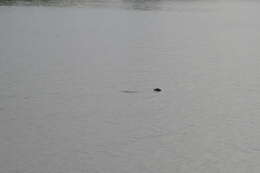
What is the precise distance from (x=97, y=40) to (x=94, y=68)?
3357 millimetres

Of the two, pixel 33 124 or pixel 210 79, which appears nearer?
pixel 33 124

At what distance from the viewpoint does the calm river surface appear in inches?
159

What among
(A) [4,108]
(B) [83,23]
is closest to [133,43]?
(B) [83,23]

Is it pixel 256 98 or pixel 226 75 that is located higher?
pixel 226 75

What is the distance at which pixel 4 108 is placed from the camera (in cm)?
534

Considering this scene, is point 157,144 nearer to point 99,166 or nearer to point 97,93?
point 99,166

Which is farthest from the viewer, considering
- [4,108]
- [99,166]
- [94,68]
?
[94,68]

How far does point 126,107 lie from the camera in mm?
5613

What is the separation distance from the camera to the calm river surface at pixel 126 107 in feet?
13.2

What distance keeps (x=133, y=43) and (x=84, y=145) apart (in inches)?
260

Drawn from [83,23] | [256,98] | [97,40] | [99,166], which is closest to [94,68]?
[256,98]

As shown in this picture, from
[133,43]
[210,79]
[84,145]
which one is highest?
[133,43]

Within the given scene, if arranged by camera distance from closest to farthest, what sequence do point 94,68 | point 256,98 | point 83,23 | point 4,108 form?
point 4,108 → point 256,98 → point 94,68 → point 83,23

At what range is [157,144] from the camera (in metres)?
4.41
